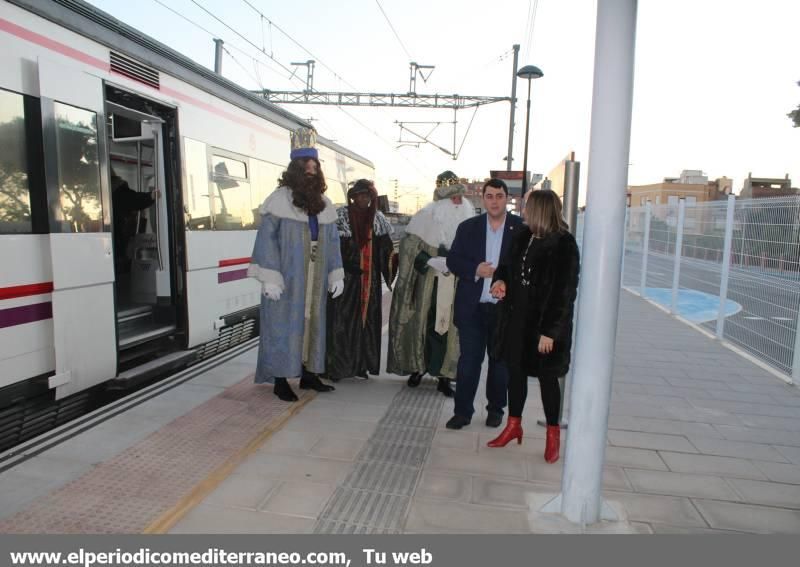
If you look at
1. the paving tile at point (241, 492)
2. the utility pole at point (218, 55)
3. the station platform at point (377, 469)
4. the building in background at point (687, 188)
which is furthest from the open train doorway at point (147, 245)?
the building in background at point (687, 188)

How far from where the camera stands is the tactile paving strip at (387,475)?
8.87ft

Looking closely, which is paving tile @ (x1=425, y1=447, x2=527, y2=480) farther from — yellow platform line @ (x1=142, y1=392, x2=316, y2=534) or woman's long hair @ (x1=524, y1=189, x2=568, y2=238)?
woman's long hair @ (x1=524, y1=189, x2=568, y2=238)

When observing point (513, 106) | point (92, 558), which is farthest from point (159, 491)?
point (513, 106)

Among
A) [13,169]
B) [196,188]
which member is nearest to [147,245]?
[196,188]

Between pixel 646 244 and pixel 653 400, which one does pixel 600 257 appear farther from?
pixel 646 244

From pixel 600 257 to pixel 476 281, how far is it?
1363mm

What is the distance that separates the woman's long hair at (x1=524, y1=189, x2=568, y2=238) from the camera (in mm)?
3312

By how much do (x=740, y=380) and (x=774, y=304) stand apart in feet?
3.36

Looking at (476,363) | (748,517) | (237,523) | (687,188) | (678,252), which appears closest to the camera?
(237,523)

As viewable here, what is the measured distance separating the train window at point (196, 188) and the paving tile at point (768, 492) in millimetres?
4739

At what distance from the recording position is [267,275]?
14.0 ft

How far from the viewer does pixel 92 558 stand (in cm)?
236

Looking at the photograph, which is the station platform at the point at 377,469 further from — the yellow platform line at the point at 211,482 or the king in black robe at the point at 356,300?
the king in black robe at the point at 356,300

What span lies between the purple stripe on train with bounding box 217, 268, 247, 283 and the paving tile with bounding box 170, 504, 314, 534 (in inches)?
133
